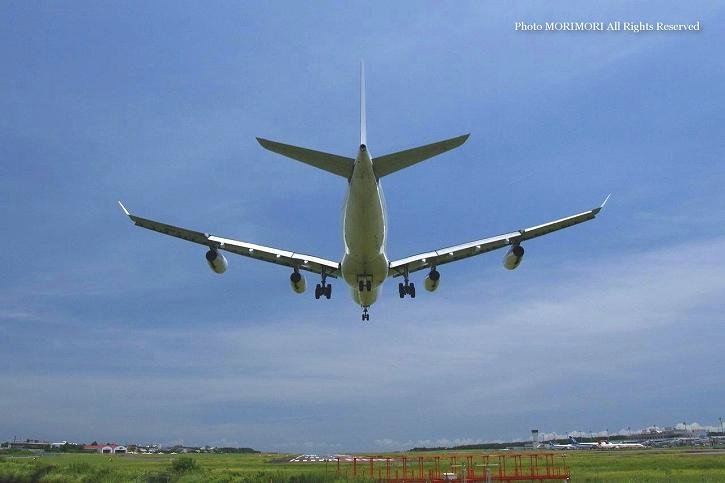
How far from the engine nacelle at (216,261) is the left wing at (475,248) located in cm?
931

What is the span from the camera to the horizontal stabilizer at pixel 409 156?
23.5m

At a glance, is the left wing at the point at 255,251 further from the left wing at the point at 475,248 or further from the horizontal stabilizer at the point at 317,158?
the horizontal stabilizer at the point at 317,158

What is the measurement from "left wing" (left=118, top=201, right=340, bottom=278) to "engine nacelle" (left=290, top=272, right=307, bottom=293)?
44.3 inches

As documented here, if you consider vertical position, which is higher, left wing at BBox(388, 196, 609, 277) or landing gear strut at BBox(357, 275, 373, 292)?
left wing at BBox(388, 196, 609, 277)

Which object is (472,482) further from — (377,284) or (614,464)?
(614,464)

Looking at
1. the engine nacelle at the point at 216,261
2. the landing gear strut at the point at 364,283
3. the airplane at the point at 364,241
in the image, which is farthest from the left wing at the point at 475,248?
the engine nacelle at the point at 216,261

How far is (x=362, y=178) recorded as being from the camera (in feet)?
80.7

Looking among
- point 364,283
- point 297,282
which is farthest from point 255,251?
point 364,283

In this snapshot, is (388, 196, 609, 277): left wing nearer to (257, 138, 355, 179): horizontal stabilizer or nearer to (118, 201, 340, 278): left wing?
(118, 201, 340, 278): left wing

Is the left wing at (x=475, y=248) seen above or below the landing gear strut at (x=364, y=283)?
above

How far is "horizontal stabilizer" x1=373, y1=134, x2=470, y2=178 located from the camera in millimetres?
23469

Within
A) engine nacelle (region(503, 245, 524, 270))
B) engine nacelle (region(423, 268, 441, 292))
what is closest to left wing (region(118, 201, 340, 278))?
engine nacelle (region(423, 268, 441, 292))

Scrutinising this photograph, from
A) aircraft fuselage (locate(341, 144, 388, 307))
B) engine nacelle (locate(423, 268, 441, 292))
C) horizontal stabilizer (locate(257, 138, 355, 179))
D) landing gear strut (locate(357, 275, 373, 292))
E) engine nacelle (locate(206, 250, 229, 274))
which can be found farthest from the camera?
engine nacelle (locate(423, 268, 441, 292))

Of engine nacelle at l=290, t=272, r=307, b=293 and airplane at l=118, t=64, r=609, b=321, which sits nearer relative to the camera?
airplane at l=118, t=64, r=609, b=321
